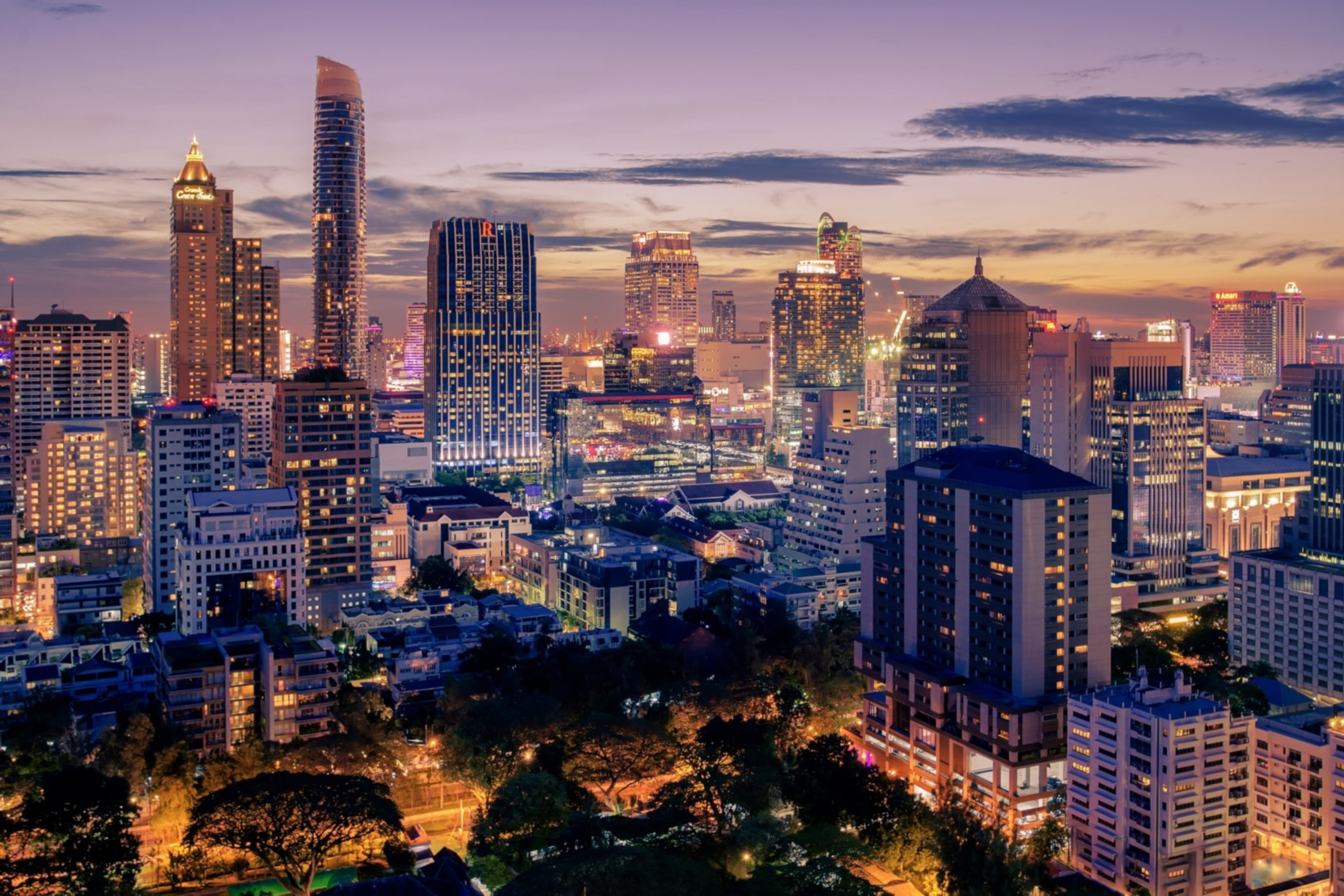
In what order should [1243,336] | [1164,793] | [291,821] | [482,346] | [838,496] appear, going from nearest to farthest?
1. [291,821]
2. [1164,793]
3. [838,496]
4. [482,346]
5. [1243,336]

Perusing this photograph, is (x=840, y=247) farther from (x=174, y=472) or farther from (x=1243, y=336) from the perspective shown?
(x=174, y=472)

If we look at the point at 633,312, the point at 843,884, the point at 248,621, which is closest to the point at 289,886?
the point at 843,884

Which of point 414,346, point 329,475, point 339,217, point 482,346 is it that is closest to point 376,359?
point 414,346

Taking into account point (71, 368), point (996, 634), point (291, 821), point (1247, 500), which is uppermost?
point (71, 368)

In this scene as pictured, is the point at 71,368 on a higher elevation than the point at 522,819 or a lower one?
higher

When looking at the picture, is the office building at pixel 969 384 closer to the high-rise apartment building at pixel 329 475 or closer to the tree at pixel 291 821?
the high-rise apartment building at pixel 329 475

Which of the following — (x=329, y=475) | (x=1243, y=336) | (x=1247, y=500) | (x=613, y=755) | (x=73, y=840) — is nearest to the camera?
(x=73, y=840)

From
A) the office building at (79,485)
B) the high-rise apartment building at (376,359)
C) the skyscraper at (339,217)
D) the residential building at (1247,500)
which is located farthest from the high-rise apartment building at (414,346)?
the residential building at (1247,500)

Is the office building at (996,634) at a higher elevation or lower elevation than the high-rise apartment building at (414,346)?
lower
